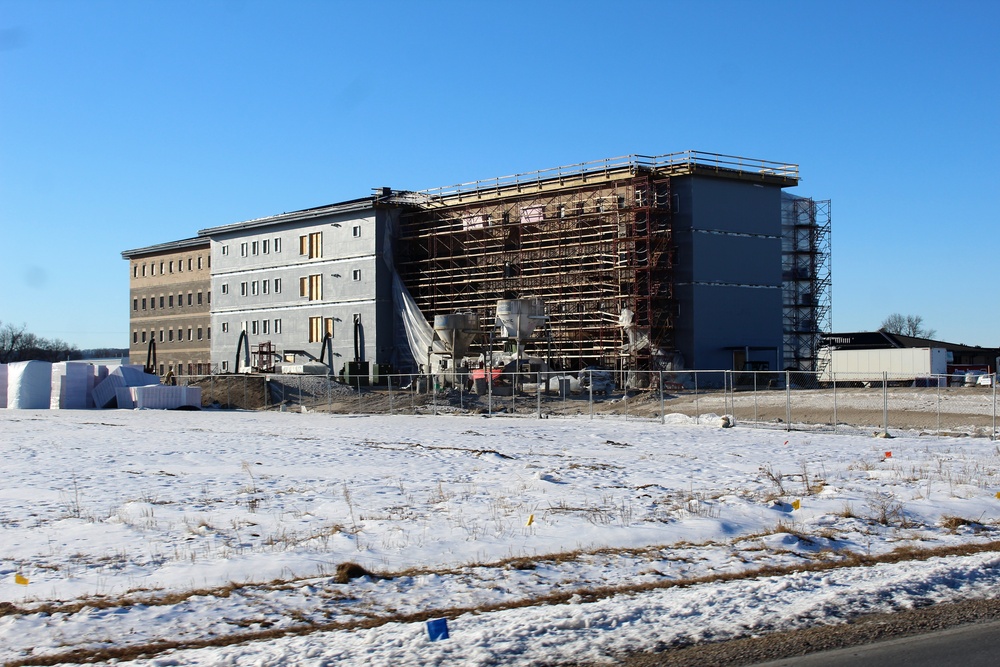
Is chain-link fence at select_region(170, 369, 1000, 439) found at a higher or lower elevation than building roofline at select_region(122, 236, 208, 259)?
lower

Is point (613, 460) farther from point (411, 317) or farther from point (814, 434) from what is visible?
point (411, 317)

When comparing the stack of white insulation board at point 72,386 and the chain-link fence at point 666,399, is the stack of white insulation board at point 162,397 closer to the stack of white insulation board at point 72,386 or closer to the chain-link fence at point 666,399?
the chain-link fence at point 666,399

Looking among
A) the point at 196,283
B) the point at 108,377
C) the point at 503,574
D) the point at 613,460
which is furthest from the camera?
the point at 196,283

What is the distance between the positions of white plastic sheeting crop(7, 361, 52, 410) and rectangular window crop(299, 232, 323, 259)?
26873mm

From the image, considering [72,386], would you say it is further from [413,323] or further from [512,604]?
[512,604]

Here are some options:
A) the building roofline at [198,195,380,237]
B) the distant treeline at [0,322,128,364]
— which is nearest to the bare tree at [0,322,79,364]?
the distant treeline at [0,322,128,364]

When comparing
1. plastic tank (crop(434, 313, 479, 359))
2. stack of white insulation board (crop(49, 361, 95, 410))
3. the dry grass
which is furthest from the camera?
plastic tank (crop(434, 313, 479, 359))

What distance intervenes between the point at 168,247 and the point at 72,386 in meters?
46.9

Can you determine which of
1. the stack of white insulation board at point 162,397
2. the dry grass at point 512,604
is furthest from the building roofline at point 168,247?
the dry grass at point 512,604

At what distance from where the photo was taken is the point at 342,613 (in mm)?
8648

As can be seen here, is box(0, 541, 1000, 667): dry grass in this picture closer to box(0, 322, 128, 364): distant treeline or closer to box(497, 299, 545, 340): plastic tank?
box(497, 299, 545, 340): plastic tank

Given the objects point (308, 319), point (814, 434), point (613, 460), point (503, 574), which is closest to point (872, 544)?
point (503, 574)

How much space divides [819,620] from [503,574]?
314 cm

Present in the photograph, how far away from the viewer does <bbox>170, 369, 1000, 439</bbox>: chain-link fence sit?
34625 millimetres
